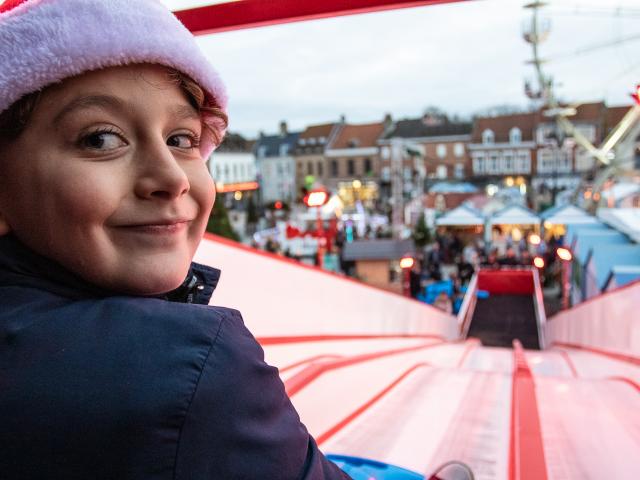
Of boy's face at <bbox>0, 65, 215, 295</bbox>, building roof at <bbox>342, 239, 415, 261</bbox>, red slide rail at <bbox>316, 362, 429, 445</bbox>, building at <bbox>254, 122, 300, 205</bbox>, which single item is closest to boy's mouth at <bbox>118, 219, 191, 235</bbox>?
boy's face at <bbox>0, 65, 215, 295</bbox>

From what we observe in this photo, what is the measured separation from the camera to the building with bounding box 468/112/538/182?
3959 centimetres

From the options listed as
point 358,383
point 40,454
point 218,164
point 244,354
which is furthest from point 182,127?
point 218,164

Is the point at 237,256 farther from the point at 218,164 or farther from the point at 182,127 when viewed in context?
the point at 218,164

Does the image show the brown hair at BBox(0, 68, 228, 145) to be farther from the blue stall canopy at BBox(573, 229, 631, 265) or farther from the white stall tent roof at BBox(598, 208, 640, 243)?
the white stall tent roof at BBox(598, 208, 640, 243)

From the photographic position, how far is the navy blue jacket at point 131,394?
0.76 m

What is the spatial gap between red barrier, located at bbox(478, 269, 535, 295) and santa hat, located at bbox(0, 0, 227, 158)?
60.0ft

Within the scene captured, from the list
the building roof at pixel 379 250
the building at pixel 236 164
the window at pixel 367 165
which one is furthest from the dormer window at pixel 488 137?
the building roof at pixel 379 250

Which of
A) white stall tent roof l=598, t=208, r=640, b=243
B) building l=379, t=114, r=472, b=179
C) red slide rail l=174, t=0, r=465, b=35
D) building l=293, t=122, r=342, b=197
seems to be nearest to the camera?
red slide rail l=174, t=0, r=465, b=35

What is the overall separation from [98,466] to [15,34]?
658 mm

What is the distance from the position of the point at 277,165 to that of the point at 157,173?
49.0 metres

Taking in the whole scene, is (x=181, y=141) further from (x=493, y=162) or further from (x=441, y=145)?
(x=441, y=145)

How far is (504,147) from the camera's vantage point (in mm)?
39750

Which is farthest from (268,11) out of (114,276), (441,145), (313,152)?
(313,152)

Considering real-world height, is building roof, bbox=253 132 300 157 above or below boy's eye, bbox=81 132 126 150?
above
